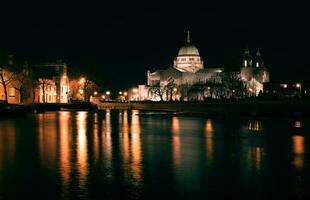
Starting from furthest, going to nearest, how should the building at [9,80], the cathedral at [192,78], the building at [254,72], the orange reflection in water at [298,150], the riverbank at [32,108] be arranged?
the building at [254,72]
the cathedral at [192,78]
the building at [9,80]
the riverbank at [32,108]
the orange reflection in water at [298,150]

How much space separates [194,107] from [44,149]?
7181cm

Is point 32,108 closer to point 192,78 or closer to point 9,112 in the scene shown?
point 9,112

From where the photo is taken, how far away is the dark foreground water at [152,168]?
16766mm

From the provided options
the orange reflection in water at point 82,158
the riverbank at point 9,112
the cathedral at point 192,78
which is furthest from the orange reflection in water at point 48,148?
the cathedral at point 192,78

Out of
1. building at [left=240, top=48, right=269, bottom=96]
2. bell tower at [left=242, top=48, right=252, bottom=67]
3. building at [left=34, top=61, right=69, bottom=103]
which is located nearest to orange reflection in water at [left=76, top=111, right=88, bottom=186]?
building at [left=34, top=61, right=69, bottom=103]

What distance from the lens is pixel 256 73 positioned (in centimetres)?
17525

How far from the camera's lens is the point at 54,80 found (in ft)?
439

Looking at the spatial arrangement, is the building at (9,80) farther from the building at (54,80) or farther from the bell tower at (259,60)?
the bell tower at (259,60)

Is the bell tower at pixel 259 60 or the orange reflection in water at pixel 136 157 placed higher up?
the bell tower at pixel 259 60

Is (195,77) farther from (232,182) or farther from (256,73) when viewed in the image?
(232,182)

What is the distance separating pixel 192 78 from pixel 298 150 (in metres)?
158

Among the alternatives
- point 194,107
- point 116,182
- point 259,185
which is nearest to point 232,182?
point 259,185

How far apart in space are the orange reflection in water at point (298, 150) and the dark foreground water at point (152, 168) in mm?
40

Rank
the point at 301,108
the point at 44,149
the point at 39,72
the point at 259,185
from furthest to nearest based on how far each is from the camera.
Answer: the point at 39,72
the point at 301,108
the point at 44,149
the point at 259,185
